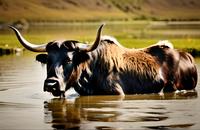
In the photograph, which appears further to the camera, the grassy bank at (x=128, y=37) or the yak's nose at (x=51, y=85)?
the grassy bank at (x=128, y=37)

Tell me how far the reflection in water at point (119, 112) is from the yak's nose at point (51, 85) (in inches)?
14.3

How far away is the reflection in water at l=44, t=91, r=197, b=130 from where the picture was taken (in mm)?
12945

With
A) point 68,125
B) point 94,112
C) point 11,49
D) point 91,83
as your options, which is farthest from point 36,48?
point 11,49

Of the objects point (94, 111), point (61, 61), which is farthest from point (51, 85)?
point (94, 111)

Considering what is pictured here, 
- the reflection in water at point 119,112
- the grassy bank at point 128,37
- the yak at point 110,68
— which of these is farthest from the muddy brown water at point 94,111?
the grassy bank at point 128,37

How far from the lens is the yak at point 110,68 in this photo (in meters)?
16.5

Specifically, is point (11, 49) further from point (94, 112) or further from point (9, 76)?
point (94, 112)

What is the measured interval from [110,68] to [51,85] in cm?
218

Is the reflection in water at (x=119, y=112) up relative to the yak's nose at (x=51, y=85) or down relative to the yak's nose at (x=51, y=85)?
down

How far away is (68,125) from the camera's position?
1293 centimetres

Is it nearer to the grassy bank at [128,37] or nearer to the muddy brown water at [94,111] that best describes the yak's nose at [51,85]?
the muddy brown water at [94,111]

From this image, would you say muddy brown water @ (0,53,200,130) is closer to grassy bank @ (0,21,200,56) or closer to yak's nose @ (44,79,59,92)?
yak's nose @ (44,79,59,92)

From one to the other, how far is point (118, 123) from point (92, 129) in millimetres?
772

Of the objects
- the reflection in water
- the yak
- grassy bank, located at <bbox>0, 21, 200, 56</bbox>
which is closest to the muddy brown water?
the reflection in water
